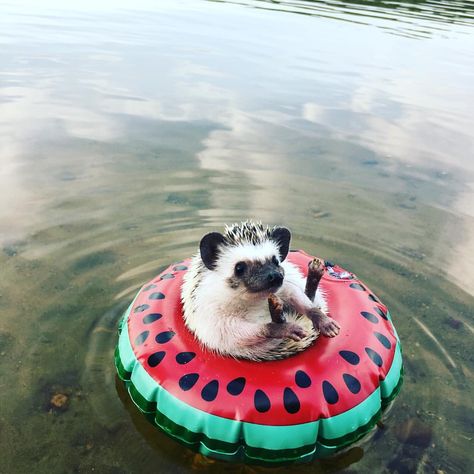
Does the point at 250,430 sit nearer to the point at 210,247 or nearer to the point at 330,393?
the point at 330,393

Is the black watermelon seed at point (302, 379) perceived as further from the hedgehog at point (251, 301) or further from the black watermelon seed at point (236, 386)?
the black watermelon seed at point (236, 386)

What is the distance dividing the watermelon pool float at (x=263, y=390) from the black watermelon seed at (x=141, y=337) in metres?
0.01

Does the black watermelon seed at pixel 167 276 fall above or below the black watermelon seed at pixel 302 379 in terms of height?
below

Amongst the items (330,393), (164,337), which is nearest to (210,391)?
(164,337)

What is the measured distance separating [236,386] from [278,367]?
39 cm

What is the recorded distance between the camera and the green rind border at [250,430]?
3.87m

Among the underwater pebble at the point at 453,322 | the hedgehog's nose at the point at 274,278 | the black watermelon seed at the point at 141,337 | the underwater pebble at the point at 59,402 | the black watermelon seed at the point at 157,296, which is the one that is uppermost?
the hedgehog's nose at the point at 274,278

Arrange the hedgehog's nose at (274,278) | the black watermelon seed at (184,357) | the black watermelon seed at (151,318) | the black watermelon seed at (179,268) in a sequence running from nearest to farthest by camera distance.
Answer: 1. the hedgehog's nose at (274,278)
2. the black watermelon seed at (184,357)
3. the black watermelon seed at (151,318)
4. the black watermelon seed at (179,268)

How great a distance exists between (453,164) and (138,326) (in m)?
8.20

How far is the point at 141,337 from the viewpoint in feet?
14.8

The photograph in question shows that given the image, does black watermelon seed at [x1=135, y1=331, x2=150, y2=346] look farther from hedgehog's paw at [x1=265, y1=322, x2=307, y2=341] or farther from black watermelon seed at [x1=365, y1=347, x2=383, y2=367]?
black watermelon seed at [x1=365, y1=347, x2=383, y2=367]

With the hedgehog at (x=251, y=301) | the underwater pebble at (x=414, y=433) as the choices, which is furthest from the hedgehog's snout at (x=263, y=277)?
the underwater pebble at (x=414, y=433)

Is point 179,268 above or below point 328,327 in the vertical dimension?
below

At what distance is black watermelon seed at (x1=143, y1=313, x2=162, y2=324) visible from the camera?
4637mm
